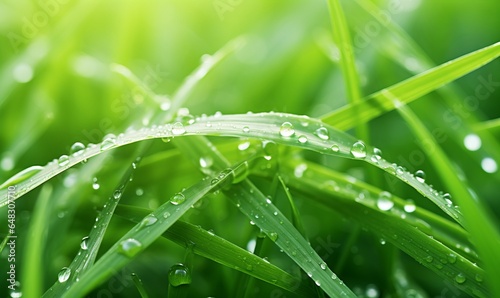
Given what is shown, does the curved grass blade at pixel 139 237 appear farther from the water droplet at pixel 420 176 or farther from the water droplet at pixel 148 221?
the water droplet at pixel 420 176

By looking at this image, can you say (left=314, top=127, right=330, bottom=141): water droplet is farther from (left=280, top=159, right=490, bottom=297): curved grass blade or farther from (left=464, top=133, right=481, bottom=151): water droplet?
(left=464, top=133, right=481, bottom=151): water droplet

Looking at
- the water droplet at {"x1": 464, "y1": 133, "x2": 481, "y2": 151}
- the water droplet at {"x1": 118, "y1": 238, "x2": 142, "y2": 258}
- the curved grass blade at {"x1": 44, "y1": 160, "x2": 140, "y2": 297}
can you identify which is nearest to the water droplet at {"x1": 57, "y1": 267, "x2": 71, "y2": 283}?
the curved grass blade at {"x1": 44, "y1": 160, "x2": 140, "y2": 297}

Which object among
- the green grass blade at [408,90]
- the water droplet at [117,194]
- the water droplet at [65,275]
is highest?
the green grass blade at [408,90]

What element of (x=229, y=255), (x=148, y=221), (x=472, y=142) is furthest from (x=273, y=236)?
(x=472, y=142)

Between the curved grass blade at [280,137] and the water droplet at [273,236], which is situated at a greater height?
the curved grass blade at [280,137]

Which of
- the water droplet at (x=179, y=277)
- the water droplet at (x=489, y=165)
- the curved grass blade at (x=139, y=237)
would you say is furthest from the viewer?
the water droplet at (x=489, y=165)

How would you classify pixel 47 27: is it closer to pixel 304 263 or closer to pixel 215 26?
pixel 215 26

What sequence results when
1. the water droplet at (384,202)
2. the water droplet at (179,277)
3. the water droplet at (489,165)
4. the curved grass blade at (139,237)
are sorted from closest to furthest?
the curved grass blade at (139,237), the water droplet at (179,277), the water droplet at (384,202), the water droplet at (489,165)

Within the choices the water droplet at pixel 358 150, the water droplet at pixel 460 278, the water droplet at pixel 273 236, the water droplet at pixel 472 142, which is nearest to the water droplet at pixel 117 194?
the water droplet at pixel 273 236
